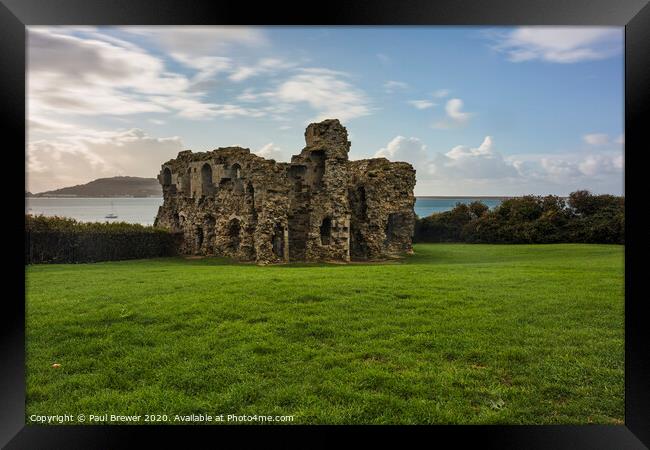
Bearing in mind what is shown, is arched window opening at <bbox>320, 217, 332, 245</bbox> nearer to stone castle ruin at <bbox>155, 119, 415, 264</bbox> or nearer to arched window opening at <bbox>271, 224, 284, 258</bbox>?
stone castle ruin at <bbox>155, 119, 415, 264</bbox>

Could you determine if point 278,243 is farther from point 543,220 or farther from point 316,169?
point 543,220

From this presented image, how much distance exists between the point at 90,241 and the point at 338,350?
11754 mm

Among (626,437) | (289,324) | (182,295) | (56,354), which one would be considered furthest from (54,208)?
(626,437)

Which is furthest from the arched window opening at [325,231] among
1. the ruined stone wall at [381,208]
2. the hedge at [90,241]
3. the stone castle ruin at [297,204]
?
the hedge at [90,241]

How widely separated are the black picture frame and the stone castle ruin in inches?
449

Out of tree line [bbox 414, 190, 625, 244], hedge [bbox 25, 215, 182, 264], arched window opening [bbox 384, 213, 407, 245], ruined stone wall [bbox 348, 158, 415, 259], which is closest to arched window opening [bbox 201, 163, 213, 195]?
hedge [bbox 25, 215, 182, 264]

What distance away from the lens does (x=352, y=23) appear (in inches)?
191

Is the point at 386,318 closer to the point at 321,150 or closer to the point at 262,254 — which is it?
the point at 262,254

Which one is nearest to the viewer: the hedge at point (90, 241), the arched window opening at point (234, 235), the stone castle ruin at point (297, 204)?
the hedge at point (90, 241)

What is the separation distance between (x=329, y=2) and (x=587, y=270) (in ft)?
24.9

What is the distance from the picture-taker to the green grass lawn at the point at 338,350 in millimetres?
4910

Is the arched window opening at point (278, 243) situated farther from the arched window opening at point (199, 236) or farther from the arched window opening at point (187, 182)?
the arched window opening at point (187, 182)

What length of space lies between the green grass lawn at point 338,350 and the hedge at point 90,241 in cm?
497

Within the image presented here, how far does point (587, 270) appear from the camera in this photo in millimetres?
8984
